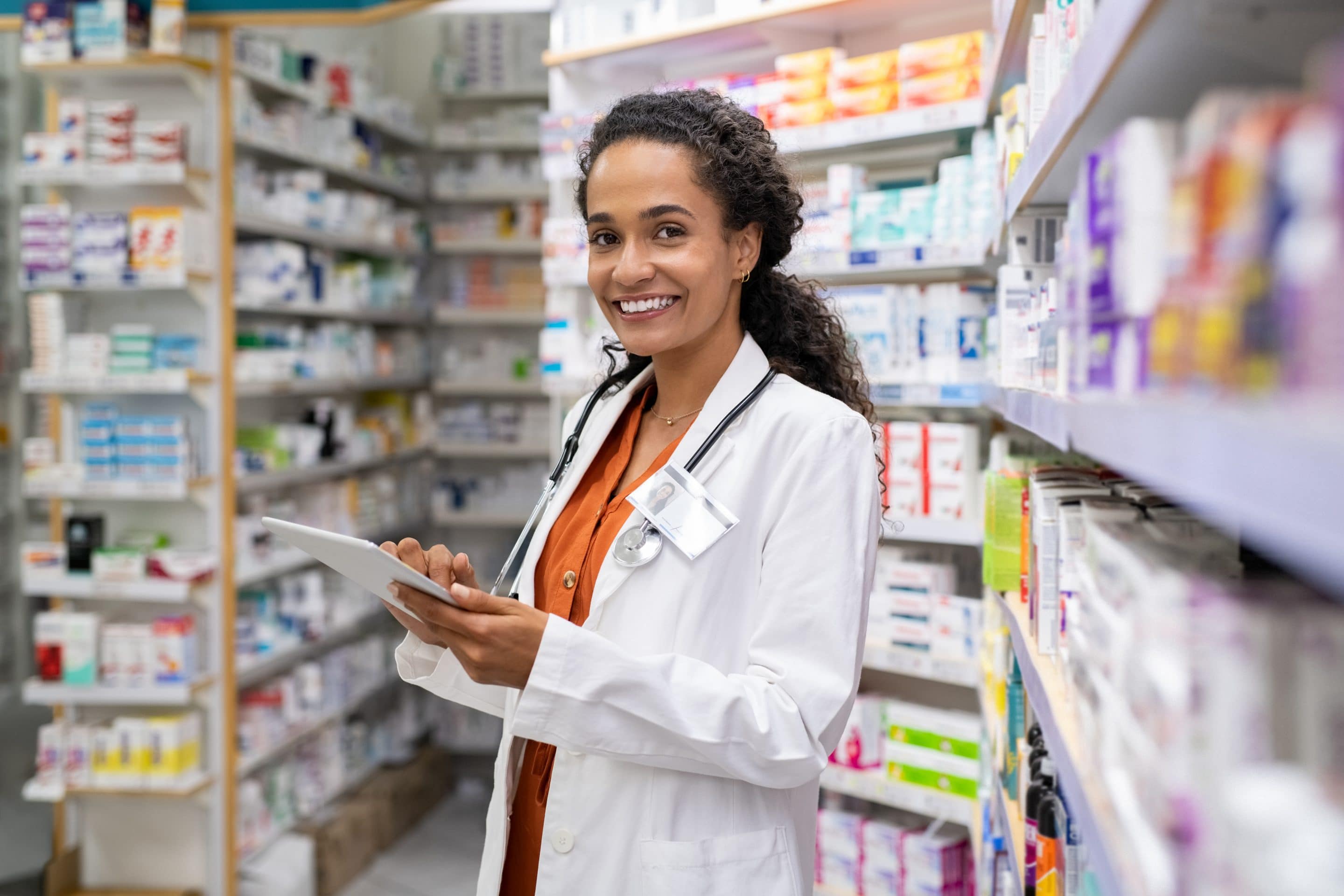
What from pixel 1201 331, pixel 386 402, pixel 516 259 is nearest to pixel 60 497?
pixel 386 402

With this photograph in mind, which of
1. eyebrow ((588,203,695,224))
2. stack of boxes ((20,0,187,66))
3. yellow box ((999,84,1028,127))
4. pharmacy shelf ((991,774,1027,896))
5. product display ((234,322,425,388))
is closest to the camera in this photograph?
eyebrow ((588,203,695,224))

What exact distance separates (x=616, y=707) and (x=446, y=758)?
4995mm

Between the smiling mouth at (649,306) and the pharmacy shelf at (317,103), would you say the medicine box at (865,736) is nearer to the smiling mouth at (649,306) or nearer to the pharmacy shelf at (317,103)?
the smiling mouth at (649,306)

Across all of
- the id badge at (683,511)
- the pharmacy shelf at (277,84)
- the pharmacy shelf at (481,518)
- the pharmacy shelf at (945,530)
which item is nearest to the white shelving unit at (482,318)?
the pharmacy shelf at (481,518)

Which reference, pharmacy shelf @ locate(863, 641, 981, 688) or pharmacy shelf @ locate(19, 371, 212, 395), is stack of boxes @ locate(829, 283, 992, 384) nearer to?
pharmacy shelf @ locate(863, 641, 981, 688)

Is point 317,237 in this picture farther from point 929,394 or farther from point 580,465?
point 580,465

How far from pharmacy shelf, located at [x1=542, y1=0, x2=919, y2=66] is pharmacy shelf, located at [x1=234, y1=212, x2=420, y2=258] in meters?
1.36

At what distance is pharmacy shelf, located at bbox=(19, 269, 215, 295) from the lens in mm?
3967

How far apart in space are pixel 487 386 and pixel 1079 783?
5.59 m

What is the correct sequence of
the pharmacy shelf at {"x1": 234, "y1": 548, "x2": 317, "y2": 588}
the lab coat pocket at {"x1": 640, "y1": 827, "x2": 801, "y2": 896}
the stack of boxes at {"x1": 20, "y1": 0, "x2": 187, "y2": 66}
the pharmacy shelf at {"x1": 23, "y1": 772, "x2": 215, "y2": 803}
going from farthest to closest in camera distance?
the pharmacy shelf at {"x1": 234, "y1": 548, "x2": 317, "y2": 588}, the pharmacy shelf at {"x1": 23, "y1": 772, "x2": 215, "y2": 803}, the stack of boxes at {"x1": 20, "y1": 0, "x2": 187, "y2": 66}, the lab coat pocket at {"x1": 640, "y1": 827, "x2": 801, "y2": 896}

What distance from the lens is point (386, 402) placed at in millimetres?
6109

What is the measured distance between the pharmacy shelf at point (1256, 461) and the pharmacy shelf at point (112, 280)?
12.4 ft

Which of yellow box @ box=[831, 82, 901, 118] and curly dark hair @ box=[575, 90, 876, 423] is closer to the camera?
curly dark hair @ box=[575, 90, 876, 423]

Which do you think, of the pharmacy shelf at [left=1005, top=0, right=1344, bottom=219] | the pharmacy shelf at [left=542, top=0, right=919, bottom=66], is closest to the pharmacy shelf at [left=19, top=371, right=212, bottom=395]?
the pharmacy shelf at [left=542, top=0, right=919, bottom=66]
